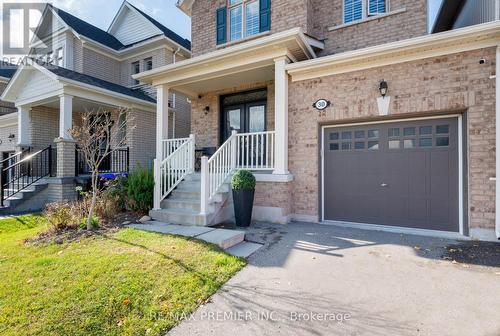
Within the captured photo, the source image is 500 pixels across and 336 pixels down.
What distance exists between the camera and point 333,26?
7.93 metres

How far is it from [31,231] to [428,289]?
7163 millimetres

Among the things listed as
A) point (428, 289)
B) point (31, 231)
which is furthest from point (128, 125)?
point (428, 289)

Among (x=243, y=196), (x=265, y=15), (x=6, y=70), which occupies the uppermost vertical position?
(x=6, y=70)

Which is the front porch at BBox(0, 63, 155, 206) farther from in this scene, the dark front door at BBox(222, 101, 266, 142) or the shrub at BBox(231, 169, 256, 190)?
the shrub at BBox(231, 169, 256, 190)

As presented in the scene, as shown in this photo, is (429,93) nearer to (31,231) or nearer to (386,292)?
(386,292)

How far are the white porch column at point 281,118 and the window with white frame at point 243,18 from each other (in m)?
2.98

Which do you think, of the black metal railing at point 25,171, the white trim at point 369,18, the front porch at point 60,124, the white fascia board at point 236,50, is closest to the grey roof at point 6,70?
the front porch at point 60,124

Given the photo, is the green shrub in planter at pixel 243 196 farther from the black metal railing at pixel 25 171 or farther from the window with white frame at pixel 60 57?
the window with white frame at pixel 60 57

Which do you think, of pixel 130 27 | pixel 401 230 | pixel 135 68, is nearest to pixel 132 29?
pixel 130 27

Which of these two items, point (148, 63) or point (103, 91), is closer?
point (103, 91)

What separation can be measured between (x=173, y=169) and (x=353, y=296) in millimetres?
5135

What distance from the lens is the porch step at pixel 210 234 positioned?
436cm

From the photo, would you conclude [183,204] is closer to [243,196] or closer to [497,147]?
[243,196]

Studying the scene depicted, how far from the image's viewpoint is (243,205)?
5719 mm
